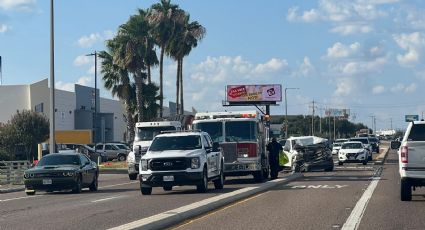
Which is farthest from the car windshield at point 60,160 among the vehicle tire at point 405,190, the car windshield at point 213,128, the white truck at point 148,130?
the vehicle tire at point 405,190

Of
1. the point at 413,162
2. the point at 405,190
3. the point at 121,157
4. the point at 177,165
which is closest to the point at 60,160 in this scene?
the point at 177,165

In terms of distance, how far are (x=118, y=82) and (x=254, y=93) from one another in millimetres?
29848

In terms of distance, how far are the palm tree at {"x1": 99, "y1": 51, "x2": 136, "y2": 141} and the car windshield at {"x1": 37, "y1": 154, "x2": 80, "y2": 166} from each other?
3157 cm

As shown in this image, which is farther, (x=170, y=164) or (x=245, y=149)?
(x=245, y=149)

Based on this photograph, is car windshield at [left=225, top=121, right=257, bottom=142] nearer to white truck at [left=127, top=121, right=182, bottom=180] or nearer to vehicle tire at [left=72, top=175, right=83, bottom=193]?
vehicle tire at [left=72, top=175, right=83, bottom=193]

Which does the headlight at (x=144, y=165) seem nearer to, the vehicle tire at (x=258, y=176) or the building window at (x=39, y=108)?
the vehicle tire at (x=258, y=176)

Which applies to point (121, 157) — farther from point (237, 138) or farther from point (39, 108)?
point (237, 138)

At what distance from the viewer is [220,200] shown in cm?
1988

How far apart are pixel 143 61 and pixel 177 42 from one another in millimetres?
4531

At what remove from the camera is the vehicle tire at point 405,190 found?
19956 mm

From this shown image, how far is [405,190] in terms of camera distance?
797 inches

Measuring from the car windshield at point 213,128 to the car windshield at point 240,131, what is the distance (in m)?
0.25

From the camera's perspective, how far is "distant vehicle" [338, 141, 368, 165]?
4966 cm

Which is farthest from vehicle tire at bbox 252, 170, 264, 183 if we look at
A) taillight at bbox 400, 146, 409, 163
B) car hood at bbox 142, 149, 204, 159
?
taillight at bbox 400, 146, 409, 163
